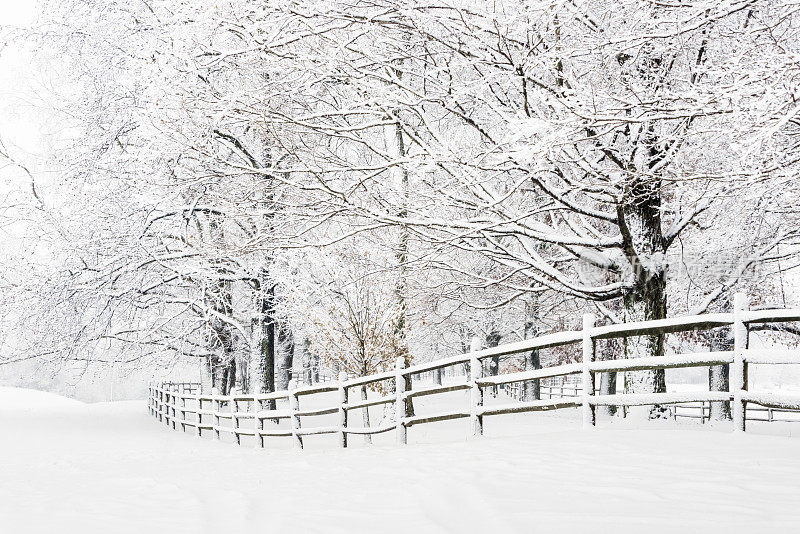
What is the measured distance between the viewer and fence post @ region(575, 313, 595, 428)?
7516 mm

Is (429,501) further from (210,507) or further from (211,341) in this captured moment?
(211,341)

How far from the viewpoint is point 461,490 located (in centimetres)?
503

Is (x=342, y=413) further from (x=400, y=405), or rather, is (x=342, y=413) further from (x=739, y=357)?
(x=739, y=357)

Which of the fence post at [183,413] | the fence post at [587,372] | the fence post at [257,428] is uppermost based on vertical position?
the fence post at [587,372]

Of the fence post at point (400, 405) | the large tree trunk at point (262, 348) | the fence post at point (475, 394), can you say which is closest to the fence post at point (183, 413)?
the large tree trunk at point (262, 348)

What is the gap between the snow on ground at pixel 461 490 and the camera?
13.5 ft

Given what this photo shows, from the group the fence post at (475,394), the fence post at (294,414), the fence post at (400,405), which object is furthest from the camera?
the fence post at (294,414)

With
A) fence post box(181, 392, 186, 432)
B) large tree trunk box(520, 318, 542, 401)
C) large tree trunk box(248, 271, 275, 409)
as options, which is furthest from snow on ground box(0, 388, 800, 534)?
large tree trunk box(520, 318, 542, 401)

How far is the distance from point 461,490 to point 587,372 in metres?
2.96

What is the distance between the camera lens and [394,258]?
52.3 ft

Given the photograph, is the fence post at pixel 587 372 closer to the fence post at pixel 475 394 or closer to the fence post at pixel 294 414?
the fence post at pixel 475 394

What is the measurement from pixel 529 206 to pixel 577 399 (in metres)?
9.57

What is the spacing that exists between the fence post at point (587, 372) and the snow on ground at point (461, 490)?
0.22 m

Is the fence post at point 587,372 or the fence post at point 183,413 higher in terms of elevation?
the fence post at point 587,372
